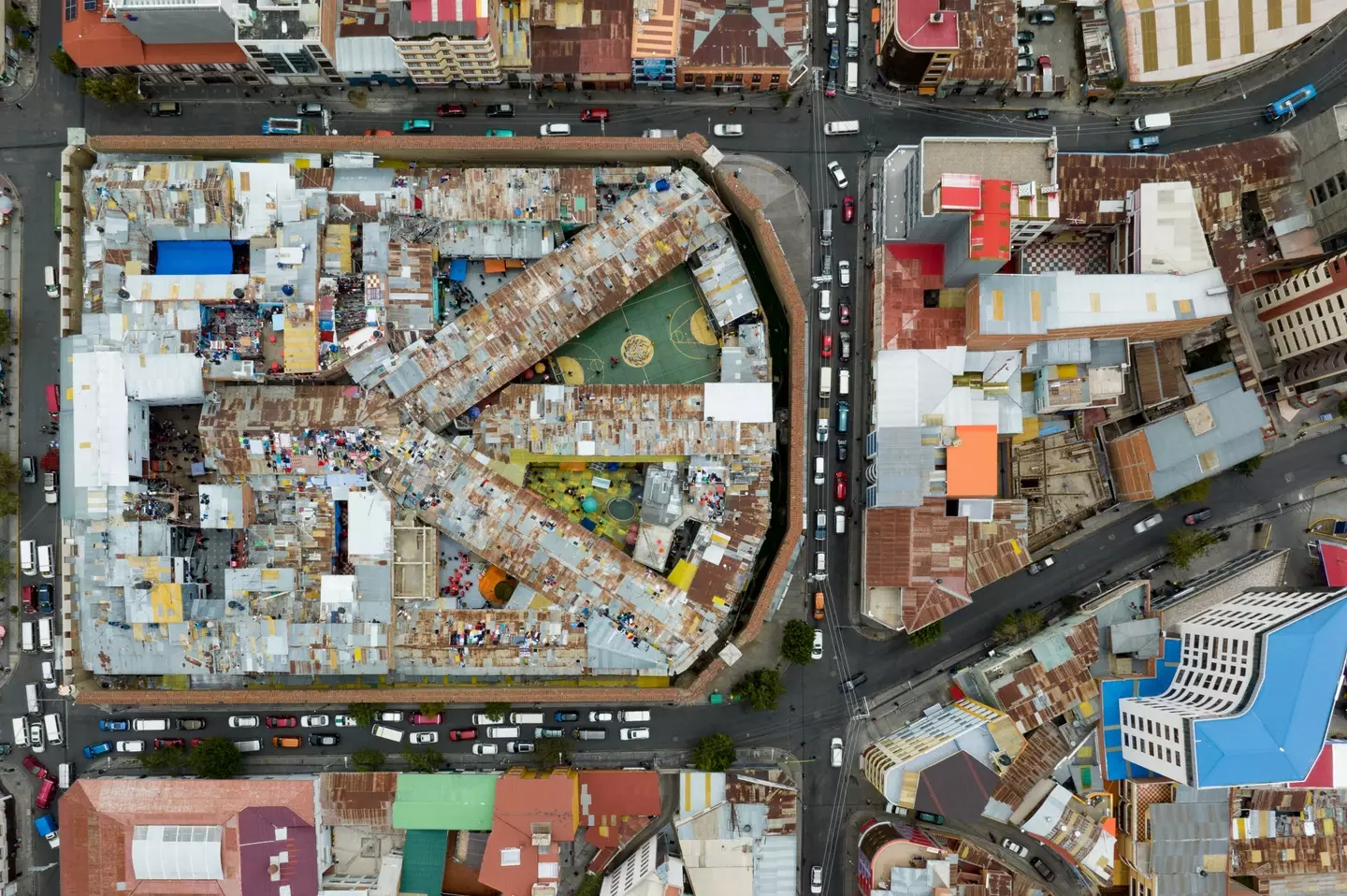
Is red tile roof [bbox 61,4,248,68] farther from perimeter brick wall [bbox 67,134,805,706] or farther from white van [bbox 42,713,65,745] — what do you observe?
white van [bbox 42,713,65,745]

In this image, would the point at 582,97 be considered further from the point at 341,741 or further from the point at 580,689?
the point at 341,741

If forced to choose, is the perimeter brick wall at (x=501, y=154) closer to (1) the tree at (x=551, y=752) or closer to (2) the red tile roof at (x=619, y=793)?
(1) the tree at (x=551, y=752)

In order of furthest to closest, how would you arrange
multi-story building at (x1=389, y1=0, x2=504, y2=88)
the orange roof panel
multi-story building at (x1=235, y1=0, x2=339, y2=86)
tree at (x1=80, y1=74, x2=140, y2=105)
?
tree at (x1=80, y1=74, x2=140, y2=105) → the orange roof panel → multi-story building at (x1=235, y1=0, x2=339, y2=86) → multi-story building at (x1=389, y1=0, x2=504, y2=88)

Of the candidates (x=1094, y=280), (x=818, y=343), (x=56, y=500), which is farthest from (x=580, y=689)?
(x=1094, y=280)

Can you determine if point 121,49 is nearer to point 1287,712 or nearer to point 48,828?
point 48,828

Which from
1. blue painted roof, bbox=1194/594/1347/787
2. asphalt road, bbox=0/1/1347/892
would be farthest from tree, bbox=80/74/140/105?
blue painted roof, bbox=1194/594/1347/787

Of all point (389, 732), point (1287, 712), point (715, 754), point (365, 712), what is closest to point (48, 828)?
point (365, 712)

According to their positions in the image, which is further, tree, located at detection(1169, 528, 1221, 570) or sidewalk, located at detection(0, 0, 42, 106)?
sidewalk, located at detection(0, 0, 42, 106)
